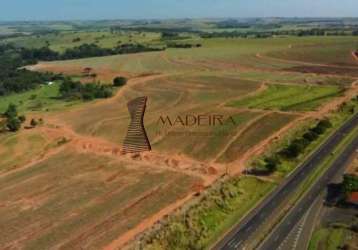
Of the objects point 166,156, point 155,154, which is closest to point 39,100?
point 155,154

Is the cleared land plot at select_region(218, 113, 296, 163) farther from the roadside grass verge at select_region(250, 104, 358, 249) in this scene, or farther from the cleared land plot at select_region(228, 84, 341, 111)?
the roadside grass verge at select_region(250, 104, 358, 249)

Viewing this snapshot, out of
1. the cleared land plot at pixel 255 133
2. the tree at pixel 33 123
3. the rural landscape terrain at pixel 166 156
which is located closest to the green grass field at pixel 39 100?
the rural landscape terrain at pixel 166 156

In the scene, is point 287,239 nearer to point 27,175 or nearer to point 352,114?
point 27,175

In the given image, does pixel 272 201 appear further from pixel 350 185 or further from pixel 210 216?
pixel 350 185
